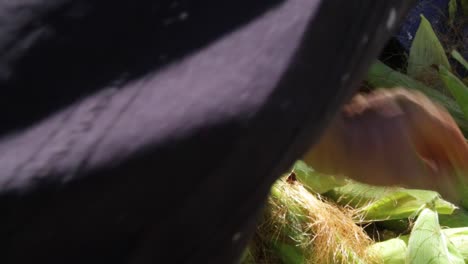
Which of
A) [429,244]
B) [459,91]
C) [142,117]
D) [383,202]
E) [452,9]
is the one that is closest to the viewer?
[142,117]

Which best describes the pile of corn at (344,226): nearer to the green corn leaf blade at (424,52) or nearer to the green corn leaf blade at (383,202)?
the green corn leaf blade at (383,202)

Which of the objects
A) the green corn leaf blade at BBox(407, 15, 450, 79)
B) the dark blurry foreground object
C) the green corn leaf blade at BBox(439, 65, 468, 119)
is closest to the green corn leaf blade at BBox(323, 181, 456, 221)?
the green corn leaf blade at BBox(439, 65, 468, 119)

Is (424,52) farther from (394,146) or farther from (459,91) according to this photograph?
(394,146)

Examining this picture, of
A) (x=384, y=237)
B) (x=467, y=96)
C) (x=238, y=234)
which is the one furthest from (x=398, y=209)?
(x=238, y=234)

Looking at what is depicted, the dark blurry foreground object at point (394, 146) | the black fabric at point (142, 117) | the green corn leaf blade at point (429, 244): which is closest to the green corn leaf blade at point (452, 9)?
the green corn leaf blade at point (429, 244)

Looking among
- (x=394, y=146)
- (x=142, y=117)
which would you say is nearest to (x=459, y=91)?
(x=394, y=146)

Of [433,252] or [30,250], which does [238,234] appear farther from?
[433,252]

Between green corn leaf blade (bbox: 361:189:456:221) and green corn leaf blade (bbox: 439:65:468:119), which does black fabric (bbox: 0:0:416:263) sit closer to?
green corn leaf blade (bbox: 361:189:456:221)

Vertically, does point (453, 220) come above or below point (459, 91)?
below
